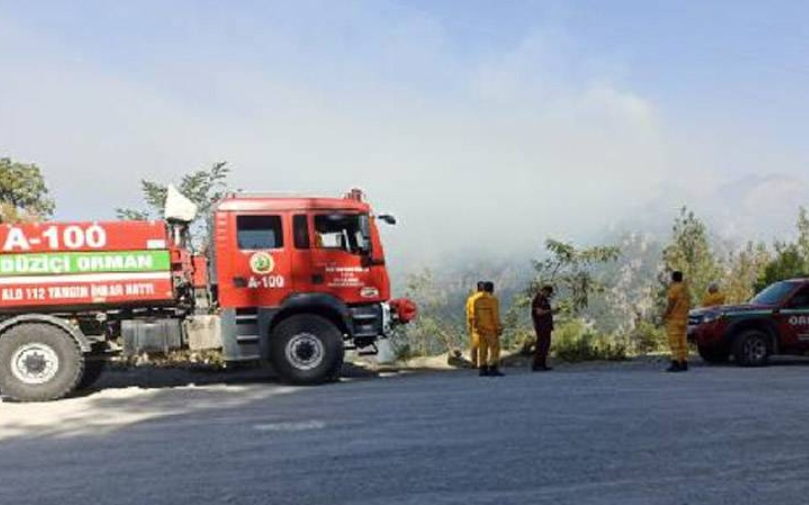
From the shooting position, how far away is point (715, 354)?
55.1ft

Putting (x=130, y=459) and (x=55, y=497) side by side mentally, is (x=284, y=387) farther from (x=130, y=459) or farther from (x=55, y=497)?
(x=55, y=497)

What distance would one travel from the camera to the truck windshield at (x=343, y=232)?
14.2 meters

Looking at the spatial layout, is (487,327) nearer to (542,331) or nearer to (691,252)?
(542,331)

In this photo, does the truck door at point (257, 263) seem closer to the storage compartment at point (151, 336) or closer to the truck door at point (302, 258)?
the truck door at point (302, 258)

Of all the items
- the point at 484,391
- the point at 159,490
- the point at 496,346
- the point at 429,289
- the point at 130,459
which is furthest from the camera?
the point at 429,289

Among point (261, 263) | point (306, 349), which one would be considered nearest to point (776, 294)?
point (306, 349)

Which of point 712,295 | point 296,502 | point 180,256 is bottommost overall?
point 296,502

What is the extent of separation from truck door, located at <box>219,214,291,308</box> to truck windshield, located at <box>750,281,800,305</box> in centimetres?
919

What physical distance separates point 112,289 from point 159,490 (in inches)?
Result: 273

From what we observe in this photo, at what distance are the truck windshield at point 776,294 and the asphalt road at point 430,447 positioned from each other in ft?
13.6

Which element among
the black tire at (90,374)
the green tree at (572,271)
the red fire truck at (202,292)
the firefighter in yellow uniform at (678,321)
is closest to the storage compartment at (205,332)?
the red fire truck at (202,292)

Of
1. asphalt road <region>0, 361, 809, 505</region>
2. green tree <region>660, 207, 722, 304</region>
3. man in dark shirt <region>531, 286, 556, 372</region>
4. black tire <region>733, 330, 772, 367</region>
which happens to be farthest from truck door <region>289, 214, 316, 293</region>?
green tree <region>660, 207, 722, 304</region>

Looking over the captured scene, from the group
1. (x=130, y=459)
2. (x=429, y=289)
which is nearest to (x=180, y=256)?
(x=130, y=459)

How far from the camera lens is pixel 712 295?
62.2 ft
